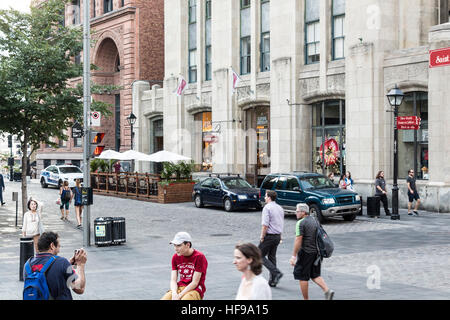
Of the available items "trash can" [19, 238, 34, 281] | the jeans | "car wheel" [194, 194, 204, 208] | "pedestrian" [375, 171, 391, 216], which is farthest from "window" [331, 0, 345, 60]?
"trash can" [19, 238, 34, 281]

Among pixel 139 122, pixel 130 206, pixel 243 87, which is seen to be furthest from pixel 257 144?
pixel 139 122

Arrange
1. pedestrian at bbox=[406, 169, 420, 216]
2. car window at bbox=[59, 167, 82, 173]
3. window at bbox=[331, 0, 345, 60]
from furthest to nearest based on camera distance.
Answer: car window at bbox=[59, 167, 82, 173] < window at bbox=[331, 0, 345, 60] < pedestrian at bbox=[406, 169, 420, 216]

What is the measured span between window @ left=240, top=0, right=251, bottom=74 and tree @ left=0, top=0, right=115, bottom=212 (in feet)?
48.7

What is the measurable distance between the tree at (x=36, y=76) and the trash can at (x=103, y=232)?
5566 mm

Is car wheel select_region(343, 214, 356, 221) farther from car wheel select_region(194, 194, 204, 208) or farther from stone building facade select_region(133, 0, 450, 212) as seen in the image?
car wheel select_region(194, 194, 204, 208)

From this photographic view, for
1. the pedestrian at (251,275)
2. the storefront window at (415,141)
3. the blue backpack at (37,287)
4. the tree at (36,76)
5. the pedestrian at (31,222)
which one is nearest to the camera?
the pedestrian at (251,275)

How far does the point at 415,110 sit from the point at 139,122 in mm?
24133

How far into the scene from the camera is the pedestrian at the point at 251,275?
16.6 feet

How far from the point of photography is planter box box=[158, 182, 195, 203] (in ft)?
102

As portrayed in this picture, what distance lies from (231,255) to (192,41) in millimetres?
28166

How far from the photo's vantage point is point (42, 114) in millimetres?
21547

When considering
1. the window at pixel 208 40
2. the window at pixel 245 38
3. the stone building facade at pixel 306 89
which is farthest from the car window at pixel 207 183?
the window at pixel 208 40

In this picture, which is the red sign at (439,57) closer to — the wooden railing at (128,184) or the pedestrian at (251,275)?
the wooden railing at (128,184)
